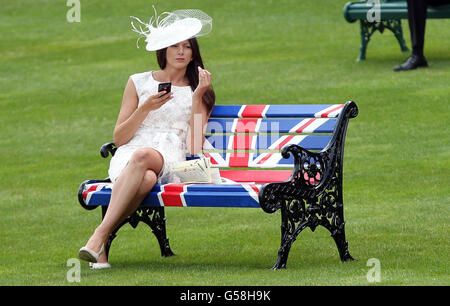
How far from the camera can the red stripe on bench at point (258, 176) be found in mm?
7359

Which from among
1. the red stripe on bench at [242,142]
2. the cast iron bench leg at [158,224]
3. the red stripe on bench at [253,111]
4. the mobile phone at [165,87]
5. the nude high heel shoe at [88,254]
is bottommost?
the cast iron bench leg at [158,224]

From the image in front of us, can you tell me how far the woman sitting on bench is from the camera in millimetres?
7395

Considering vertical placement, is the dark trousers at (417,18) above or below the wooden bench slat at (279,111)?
below

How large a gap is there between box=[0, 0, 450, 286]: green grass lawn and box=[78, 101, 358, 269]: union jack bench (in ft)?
1.03

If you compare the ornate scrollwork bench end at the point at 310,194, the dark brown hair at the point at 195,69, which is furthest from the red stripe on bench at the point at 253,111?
the ornate scrollwork bench end at the point at 310,194

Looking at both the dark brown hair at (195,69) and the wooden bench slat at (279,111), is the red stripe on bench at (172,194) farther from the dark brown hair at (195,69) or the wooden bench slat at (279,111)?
the wooden bench slat at (279,111)

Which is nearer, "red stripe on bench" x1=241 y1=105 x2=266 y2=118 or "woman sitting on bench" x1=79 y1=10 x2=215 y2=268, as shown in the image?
"woman sitting on bench" x1=79 y1=10 x2=215 y2=268

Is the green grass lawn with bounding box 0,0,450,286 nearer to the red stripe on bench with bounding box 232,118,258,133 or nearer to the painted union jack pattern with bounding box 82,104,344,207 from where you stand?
the painted union jack pattern with bounding box 82,104,344,207

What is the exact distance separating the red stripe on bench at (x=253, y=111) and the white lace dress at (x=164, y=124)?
0.46 meters

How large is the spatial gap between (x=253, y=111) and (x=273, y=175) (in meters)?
0.60

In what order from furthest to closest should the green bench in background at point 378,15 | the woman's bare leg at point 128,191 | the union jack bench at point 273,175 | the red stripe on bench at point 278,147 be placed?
the green bench in background at point 378,15
the red stripe on bench at point 278,147
the woman's bare leg at point 128,191
the union jack bench at point 273,175

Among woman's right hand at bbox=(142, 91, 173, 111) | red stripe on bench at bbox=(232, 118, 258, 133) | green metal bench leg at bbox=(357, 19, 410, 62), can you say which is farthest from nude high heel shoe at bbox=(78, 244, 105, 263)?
green metal bench leg at bbox=(357, 19, 410, 62)

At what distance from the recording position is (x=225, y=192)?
22.1ft

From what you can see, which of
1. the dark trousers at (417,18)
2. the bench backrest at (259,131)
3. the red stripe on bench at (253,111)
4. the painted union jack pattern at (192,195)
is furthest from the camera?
the dark trousers at (417,18)
